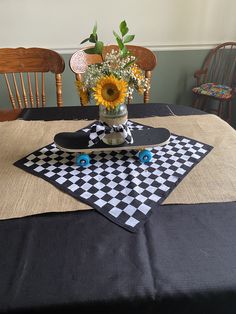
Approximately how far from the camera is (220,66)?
265cm

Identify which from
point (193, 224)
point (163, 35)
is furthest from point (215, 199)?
point (163, 35)

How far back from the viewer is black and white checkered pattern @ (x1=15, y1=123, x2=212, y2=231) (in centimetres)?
86

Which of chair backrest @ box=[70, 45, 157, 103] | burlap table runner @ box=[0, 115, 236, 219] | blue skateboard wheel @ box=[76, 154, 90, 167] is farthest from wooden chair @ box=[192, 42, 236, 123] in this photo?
blue skateboard wheel @ box=[76, 154, 90, 167]

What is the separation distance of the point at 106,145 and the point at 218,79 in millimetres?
2028

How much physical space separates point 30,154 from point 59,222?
1.29 feet

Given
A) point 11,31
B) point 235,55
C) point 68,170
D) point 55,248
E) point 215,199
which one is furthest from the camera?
point 235,55

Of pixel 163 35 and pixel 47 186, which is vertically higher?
pixel 163 35

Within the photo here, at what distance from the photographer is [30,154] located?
1.11m

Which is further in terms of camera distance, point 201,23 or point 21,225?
point 201,23

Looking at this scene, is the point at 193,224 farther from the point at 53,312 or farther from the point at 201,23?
the point at 201,23

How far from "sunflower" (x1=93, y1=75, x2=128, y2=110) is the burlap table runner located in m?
0.33

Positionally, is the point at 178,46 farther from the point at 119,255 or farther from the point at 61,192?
the point at 119,255

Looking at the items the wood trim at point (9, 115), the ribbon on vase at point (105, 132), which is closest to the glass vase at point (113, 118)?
the ribbon on vase at point (105, 132)

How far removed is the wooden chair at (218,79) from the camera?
2.44 meters
